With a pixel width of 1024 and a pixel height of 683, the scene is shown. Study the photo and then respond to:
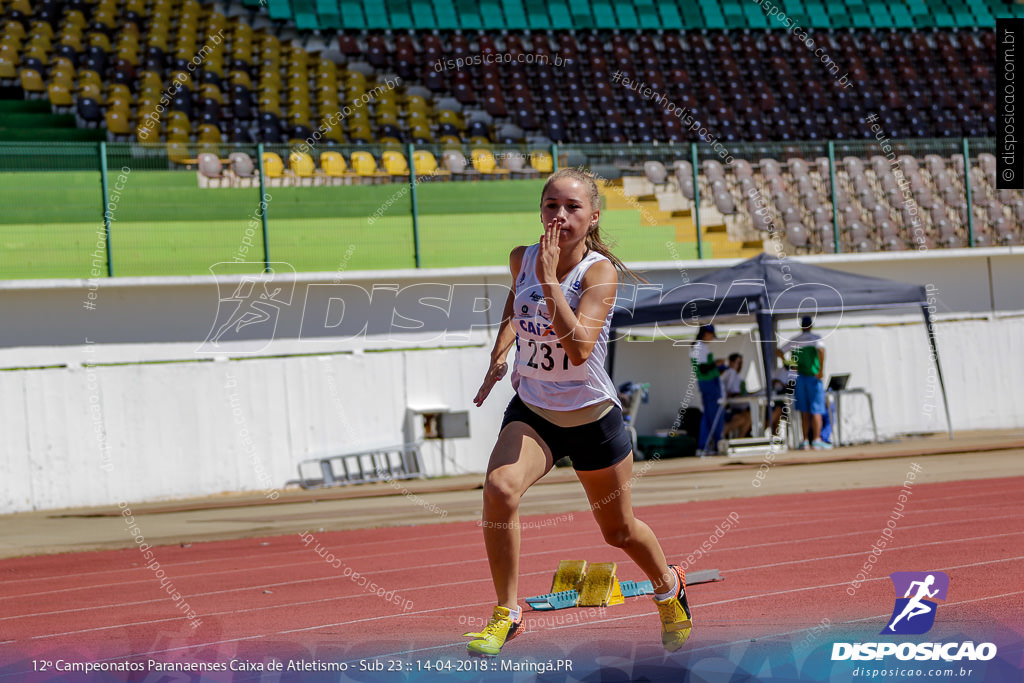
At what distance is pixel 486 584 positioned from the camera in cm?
759

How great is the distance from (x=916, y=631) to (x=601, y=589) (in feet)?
4.96

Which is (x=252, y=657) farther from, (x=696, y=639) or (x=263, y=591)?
(x=263, y=591)

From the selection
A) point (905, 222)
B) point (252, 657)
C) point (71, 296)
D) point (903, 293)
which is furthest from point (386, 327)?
point (252, 657)

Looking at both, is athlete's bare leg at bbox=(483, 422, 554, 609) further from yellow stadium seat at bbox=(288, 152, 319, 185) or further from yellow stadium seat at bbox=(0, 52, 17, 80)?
yellow stadium seat at bbox=(0, 52, 17, 80)

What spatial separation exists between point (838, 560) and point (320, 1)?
23.5 m

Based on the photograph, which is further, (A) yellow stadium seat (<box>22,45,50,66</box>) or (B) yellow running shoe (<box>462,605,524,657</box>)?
(A) yellow stadium seat (<box>22,45,50,66</box>)

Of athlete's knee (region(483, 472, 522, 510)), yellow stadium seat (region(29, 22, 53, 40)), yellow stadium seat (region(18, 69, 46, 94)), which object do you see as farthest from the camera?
yellow stadium seat (region(29, 22, 53, 40))

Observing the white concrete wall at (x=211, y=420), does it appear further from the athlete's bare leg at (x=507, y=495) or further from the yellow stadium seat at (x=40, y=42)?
the athlete's bare leg at (x=507, y=495)

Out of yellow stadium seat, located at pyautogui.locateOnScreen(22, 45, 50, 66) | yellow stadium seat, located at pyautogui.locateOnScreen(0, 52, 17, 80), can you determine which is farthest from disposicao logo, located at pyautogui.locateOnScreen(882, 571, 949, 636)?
yellow stadium seat, located at pyautogui.locateOnScreen(22, 45, 50, 66)

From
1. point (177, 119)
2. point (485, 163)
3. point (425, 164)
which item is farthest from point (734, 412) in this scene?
point (177, 119)

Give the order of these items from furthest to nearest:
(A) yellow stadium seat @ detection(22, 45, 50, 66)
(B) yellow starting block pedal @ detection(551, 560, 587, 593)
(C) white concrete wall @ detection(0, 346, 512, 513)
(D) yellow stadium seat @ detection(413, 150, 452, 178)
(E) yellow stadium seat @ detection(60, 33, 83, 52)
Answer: (E) yellow stadium seat @ detection(60, 33, 83, 52) < (A) yellow stadium seat @ detection(22, 45, 50, 66) < (D) yellow stadium seat @ detection(413, 150, 452, 178) < (C) white concrete wall @ detection(0, 346, 512, 513) < (B) yellow starting block pedal @ detection(551, 560, 587, 593)

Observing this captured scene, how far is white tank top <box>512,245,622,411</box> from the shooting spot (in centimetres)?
462

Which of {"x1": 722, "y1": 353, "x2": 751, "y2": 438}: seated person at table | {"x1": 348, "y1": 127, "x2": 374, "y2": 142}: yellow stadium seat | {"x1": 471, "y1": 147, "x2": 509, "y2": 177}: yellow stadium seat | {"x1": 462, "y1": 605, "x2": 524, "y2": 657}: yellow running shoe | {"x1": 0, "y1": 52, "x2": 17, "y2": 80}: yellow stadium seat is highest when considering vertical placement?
{"x1": 0, "y1": 52, "x2": 17, "y2": 80}: yellow stadium seat

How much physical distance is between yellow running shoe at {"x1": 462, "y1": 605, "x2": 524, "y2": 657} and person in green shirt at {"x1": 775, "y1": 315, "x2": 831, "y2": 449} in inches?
524
